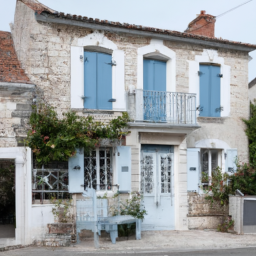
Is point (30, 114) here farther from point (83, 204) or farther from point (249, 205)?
point (249, 205)

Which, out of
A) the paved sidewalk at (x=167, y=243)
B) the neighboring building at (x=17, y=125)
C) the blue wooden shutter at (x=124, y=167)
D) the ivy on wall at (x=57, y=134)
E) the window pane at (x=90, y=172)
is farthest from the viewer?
the blue wooden shutter at (x=124, y=167)

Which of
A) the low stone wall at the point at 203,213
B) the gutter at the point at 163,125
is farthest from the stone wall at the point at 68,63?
the low stone wall at the point at 203,213

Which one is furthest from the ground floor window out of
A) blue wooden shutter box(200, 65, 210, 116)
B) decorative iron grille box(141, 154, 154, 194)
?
decorative iron grille box(141, 154, 154, 194)

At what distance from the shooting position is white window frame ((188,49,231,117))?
13.1 m

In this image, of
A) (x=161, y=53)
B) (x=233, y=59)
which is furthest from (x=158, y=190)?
(x=233, y=59)

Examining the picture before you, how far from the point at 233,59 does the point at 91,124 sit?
5424mm

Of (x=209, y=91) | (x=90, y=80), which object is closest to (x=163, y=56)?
(x=209, y=91)

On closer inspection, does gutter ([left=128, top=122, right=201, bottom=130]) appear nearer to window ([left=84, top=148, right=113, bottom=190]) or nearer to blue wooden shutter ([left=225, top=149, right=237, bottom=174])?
window ([left=84, top=148, right=113, bottom=190])

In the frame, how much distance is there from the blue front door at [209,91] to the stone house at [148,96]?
31mm

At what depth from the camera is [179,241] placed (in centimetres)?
1049

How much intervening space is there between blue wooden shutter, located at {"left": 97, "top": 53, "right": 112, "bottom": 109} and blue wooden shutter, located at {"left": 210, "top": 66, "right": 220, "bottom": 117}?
3.42m

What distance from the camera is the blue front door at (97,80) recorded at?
1176 centimetres

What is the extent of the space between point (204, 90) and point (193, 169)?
2522 millimetres

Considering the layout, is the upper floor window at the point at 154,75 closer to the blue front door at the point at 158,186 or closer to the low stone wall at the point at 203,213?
the blue front door at the point at 158,186
